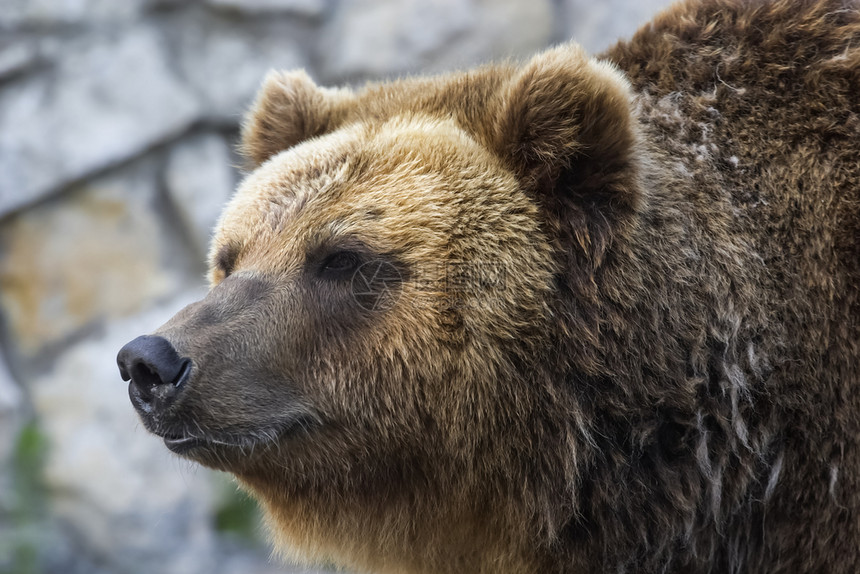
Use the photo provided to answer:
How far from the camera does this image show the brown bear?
2617mm

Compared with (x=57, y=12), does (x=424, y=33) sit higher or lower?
lower

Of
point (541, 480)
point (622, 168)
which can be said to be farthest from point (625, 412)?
point (622, 168)

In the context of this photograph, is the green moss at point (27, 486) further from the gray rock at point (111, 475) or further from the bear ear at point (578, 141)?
the bear ear at point (578, 141)

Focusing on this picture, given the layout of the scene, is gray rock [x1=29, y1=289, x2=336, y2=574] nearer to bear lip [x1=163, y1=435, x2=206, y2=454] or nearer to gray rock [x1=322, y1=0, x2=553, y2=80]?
gray rock [x1=322, y1=0, x2=553, y2=80]

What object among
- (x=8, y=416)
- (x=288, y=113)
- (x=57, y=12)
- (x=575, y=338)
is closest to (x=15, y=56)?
(x=57, y=12)

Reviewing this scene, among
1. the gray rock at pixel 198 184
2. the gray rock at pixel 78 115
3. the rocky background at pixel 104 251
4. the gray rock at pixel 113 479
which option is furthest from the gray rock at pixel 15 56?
the gray rock at pixel 113 479

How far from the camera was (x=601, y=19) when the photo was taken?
7703mm

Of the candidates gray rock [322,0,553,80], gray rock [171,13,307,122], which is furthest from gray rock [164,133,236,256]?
gray rock [322,0,553,80]

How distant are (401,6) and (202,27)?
5.95 ft

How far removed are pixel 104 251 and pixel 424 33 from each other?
345 cm

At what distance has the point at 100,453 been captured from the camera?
7480 millimetres

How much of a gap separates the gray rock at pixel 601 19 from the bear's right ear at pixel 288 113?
4011 millimetres

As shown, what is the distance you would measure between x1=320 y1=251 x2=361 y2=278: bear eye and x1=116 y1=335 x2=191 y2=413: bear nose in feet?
1.65

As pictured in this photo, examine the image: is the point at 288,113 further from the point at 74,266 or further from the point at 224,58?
the point at 224,58
